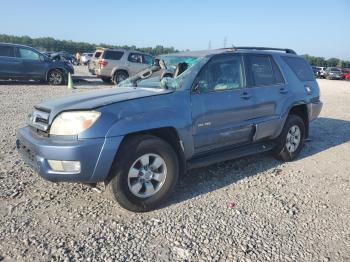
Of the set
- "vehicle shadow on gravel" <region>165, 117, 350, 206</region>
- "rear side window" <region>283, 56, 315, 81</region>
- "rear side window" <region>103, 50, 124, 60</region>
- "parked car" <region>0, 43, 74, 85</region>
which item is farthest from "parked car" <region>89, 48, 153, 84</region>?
"rear side window" <region>283, 56, 315, 81</region>

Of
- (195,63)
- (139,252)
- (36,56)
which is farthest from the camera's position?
(36,56)

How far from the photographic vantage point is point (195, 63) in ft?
15.6

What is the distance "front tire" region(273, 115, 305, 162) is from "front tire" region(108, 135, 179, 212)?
2.43 metres

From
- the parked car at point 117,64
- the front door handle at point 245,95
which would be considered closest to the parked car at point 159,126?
the front door handle at point 245,95

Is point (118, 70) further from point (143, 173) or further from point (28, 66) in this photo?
point (143, 173)

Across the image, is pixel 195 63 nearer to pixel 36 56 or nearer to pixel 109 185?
pixel 109 185

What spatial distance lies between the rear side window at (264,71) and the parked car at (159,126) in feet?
0.05

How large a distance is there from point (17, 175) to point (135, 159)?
2.01 m

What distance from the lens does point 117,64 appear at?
18.4 m

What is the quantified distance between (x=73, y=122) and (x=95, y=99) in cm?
48

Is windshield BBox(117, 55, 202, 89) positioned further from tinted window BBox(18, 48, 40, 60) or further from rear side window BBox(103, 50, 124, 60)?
rear side window BBox(103, 50, 124, 60)

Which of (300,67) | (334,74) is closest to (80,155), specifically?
(300,67)

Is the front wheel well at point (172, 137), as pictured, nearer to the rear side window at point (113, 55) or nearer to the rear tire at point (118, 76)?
the rear tire at point (118, 76)

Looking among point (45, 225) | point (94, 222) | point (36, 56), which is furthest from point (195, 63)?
point (36, 56)
